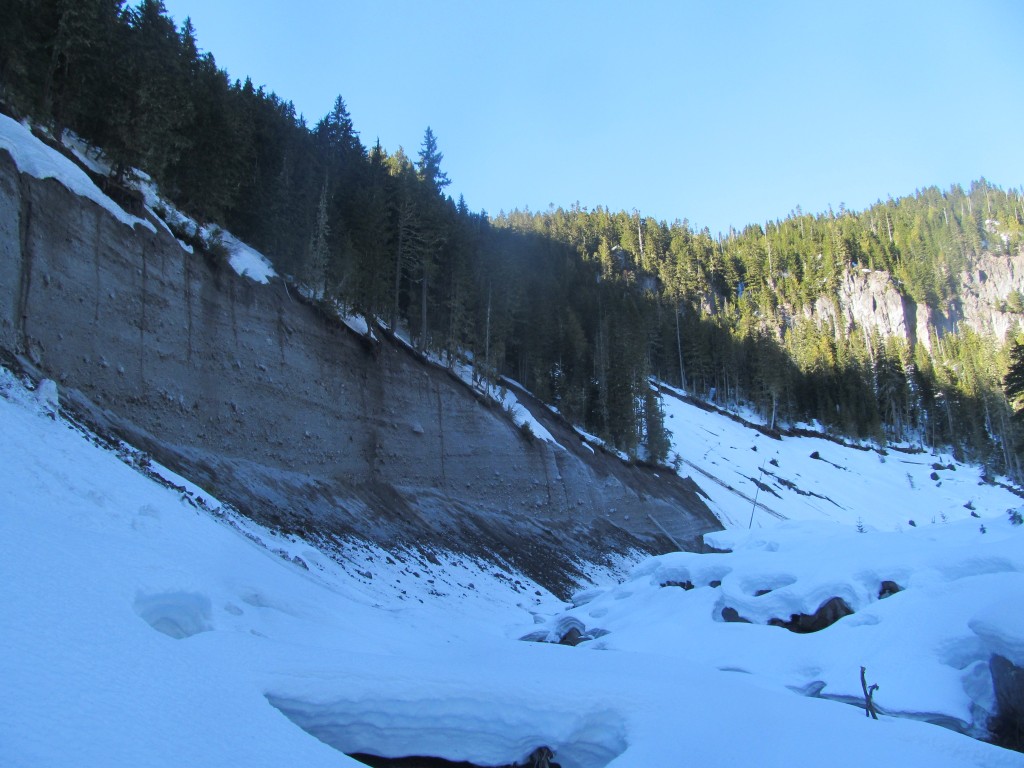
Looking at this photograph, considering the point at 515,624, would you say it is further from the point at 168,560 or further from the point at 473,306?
the point at 473,306

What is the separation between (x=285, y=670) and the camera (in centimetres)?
567

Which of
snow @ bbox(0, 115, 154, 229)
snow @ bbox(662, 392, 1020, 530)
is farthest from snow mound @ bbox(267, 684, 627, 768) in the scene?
snow @ bbox(662, 392, 1020, 530)

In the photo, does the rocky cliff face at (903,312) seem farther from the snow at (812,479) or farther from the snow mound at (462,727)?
the snow mound at (462,727)

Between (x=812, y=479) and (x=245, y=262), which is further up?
(x=245, y=262)

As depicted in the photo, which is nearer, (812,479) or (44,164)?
(44,164)

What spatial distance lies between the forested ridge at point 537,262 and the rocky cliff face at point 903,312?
1753mm

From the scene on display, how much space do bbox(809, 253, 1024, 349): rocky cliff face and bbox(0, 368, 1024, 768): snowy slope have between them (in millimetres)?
123705

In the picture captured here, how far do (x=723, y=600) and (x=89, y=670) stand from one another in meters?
12.9

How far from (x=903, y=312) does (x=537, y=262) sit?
82332 mm

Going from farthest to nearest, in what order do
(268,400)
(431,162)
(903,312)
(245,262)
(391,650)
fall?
1. (903,312)
2. (431,162)
3. (245,262)
4. (268,400)
5. (391,650)

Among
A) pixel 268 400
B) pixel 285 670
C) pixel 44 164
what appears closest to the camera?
pixel 285 670

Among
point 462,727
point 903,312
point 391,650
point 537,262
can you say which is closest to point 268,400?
point 391,650

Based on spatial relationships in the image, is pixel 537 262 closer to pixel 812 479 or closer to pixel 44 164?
pixel 812 479

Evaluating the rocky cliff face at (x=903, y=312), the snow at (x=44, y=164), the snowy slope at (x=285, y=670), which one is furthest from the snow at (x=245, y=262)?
the rocky cliff face at (x=903, y=312)
